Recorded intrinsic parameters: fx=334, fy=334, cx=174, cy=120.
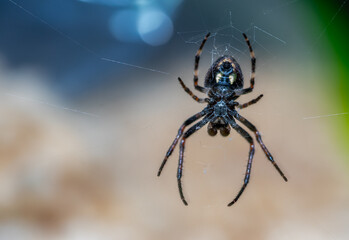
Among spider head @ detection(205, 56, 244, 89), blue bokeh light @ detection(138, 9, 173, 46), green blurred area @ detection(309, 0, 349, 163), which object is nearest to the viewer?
spider head @ detection(205, 56, 244, 89)

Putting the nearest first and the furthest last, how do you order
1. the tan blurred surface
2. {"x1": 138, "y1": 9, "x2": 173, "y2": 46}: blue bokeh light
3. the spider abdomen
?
the spider abdomen
the tan blurred surface
{"x1": 138, "y1": 9, "x2": 173, "y2": 46}: blue bokeh light

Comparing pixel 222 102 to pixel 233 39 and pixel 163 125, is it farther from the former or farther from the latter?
pixel 233 39

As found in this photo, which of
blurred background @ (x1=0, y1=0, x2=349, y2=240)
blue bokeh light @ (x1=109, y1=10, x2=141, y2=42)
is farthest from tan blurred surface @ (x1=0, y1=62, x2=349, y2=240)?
blue bokeh light @ (x1=109, y1=10, x2=141, y2=42)

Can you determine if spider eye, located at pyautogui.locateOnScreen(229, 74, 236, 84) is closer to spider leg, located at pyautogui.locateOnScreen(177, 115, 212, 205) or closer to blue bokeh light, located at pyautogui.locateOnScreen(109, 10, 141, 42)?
spider leg, located at pyautogui.locateOnScreen(177, 115, 212, 205)

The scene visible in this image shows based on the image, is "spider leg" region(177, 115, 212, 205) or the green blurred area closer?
"spider leg" region(177, 115, 212, 205)

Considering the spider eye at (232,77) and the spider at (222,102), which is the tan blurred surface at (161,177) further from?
the spider eye at (232,77)

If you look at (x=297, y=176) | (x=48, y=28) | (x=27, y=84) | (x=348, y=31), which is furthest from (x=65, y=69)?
(x=348, y=31)

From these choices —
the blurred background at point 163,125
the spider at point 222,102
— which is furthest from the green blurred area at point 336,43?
the spider at point 222,102
